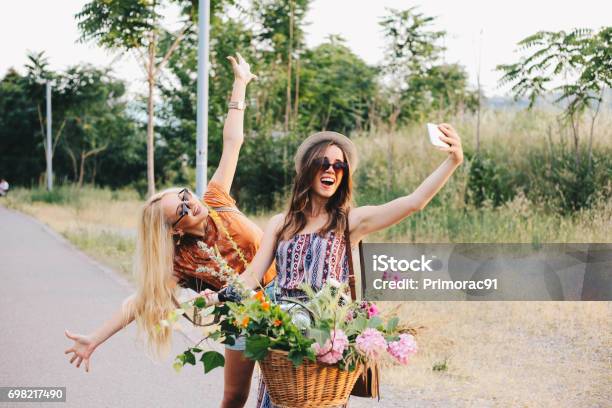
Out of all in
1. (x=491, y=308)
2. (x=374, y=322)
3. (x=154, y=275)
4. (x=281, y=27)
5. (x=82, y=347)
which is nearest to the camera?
(x=374, y=322)

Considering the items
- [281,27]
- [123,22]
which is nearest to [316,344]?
[123,22]

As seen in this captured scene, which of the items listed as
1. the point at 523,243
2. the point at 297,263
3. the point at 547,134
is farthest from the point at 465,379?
the point at 547,134

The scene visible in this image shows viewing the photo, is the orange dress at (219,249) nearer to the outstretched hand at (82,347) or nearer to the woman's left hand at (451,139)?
the outstretched hand at (82,347)

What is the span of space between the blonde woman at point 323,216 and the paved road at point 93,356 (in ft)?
8.88

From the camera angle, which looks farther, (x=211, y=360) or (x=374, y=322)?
(x=211, y=360)

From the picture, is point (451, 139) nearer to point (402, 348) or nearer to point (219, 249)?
point (402, 348)

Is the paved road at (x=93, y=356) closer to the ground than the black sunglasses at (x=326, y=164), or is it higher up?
closer to the ground

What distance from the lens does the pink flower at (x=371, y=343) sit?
287 cm

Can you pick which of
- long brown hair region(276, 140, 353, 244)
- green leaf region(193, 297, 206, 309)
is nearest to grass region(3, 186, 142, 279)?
long brown hair region(276, 140, 353, 244)

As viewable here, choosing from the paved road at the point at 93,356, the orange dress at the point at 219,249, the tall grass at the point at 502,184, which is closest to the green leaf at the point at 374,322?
the orange dress at the point at 219,249

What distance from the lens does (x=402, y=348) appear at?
116 inches

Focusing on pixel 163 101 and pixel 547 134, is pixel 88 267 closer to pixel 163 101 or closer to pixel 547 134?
pixel 547 134

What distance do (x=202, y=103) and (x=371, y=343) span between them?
26.5 ft

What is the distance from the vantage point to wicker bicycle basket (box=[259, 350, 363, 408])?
2.91 metres
